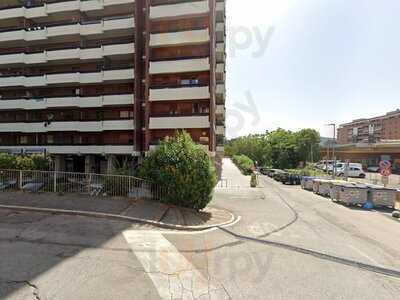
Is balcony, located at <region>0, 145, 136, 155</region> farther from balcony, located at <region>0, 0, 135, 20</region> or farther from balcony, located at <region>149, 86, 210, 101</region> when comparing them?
balcony, located at <region>0, 0, 135, 20</region>

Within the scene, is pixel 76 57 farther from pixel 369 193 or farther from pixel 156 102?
pixel 369 193

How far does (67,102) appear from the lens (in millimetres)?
24984

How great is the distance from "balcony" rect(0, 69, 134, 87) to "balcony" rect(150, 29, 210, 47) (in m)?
3.70

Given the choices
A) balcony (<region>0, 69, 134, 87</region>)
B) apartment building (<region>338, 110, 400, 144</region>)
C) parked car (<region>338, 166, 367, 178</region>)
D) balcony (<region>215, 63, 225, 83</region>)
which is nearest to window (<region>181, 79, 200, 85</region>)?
balcony (<region>0, 69, 134, 87</region>)

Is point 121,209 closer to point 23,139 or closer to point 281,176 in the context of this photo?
point 23,139

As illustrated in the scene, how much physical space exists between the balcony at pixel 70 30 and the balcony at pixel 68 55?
171 centimetres

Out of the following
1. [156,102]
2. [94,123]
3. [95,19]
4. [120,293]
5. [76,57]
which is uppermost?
[95,19]

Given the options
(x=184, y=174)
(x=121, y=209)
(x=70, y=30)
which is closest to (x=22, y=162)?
(x=121, y=209)

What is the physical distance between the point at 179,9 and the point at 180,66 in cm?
530

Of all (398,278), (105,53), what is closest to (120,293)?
(398,278)

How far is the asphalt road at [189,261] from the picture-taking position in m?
4.66

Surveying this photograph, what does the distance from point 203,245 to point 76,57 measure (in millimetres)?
24600

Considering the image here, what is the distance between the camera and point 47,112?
27.1 metres

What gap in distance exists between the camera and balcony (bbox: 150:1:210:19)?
2239 centimetres
